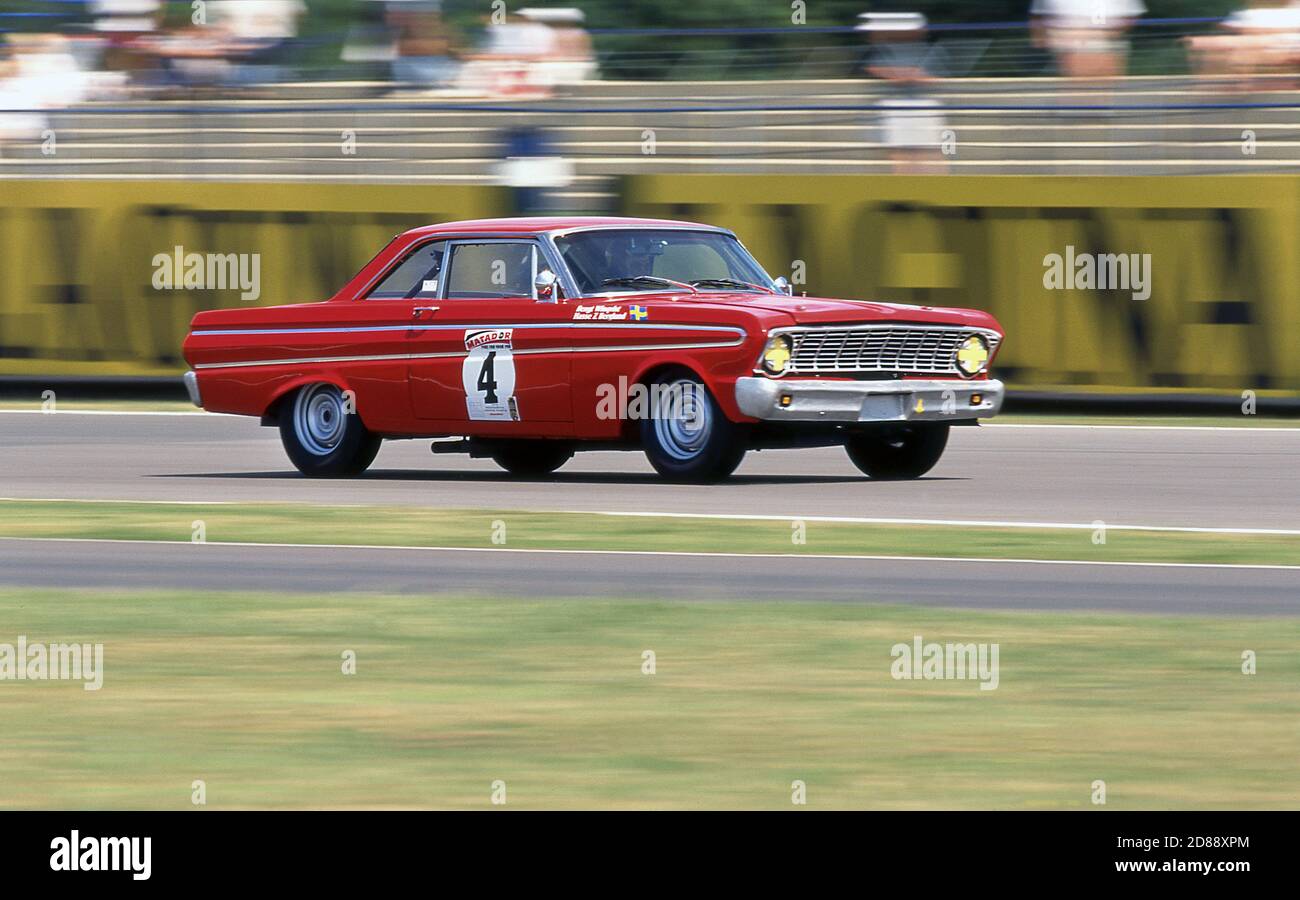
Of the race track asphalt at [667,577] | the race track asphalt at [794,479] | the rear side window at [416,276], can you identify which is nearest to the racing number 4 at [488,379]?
the race track asphalt at [794,479]

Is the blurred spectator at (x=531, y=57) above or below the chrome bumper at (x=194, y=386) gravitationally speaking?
above

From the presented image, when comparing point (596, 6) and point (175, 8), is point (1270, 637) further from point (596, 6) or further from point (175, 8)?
point (596, 6)

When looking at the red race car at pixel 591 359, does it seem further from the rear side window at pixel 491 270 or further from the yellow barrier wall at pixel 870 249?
the yellow barrier wall at pixel 870 249

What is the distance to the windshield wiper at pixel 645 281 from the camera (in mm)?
13414

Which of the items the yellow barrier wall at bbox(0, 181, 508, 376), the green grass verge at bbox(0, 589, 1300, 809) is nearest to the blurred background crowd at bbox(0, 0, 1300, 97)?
the yellow barrier wall at bbox(0, 181, 508, 376)

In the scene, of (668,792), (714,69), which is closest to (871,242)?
(714,69)

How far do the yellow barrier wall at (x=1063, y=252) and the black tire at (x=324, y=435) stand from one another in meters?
6.17

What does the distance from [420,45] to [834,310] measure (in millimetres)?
10960

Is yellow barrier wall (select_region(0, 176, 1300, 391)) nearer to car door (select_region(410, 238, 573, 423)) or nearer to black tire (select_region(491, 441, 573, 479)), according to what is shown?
black tire (select_region(491, 441, 573, 479))

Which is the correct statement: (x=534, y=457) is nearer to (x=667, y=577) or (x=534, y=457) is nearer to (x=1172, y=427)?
(x=667, y=577)

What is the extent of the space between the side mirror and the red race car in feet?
0.04

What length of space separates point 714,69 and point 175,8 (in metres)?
5.23
